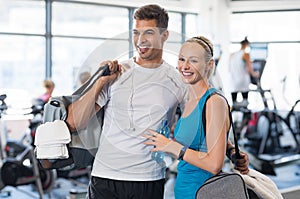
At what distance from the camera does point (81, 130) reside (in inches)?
62.5

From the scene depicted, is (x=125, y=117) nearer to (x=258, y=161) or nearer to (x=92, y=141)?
(x=92, y=141)

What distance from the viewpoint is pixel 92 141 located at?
1.62 meters

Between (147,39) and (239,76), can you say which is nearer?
(147,39)

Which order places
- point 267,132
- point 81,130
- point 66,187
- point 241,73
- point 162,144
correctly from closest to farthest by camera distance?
point 162,144 < point 81,130 < point 66,187 < point 241,73 < point 267,132

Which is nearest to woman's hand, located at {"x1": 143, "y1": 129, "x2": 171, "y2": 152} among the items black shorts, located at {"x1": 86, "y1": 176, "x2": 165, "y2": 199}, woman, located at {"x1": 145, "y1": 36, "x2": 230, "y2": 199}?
woman, located at {"x1": 145, "y1": 36, "x2": 230, "y2": 199}

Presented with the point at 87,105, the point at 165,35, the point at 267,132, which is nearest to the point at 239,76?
the point at 267,132

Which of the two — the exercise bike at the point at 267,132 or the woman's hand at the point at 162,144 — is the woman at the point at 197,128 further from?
the exercise bike at the point at 267,132

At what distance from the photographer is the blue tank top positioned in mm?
1492

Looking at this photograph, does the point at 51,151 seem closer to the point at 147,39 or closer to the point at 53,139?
the point at 53,139

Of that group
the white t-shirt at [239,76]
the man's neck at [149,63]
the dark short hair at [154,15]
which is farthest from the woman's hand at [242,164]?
the white t-shirt at [239,76]

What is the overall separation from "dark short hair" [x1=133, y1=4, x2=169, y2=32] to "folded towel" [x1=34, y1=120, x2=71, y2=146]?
44 cm

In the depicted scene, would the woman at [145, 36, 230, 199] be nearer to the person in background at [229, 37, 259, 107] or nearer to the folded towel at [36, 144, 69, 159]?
the folded towel at [36, 144, 69, 159]

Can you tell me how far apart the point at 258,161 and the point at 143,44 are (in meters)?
4.43

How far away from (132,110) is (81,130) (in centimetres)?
19
